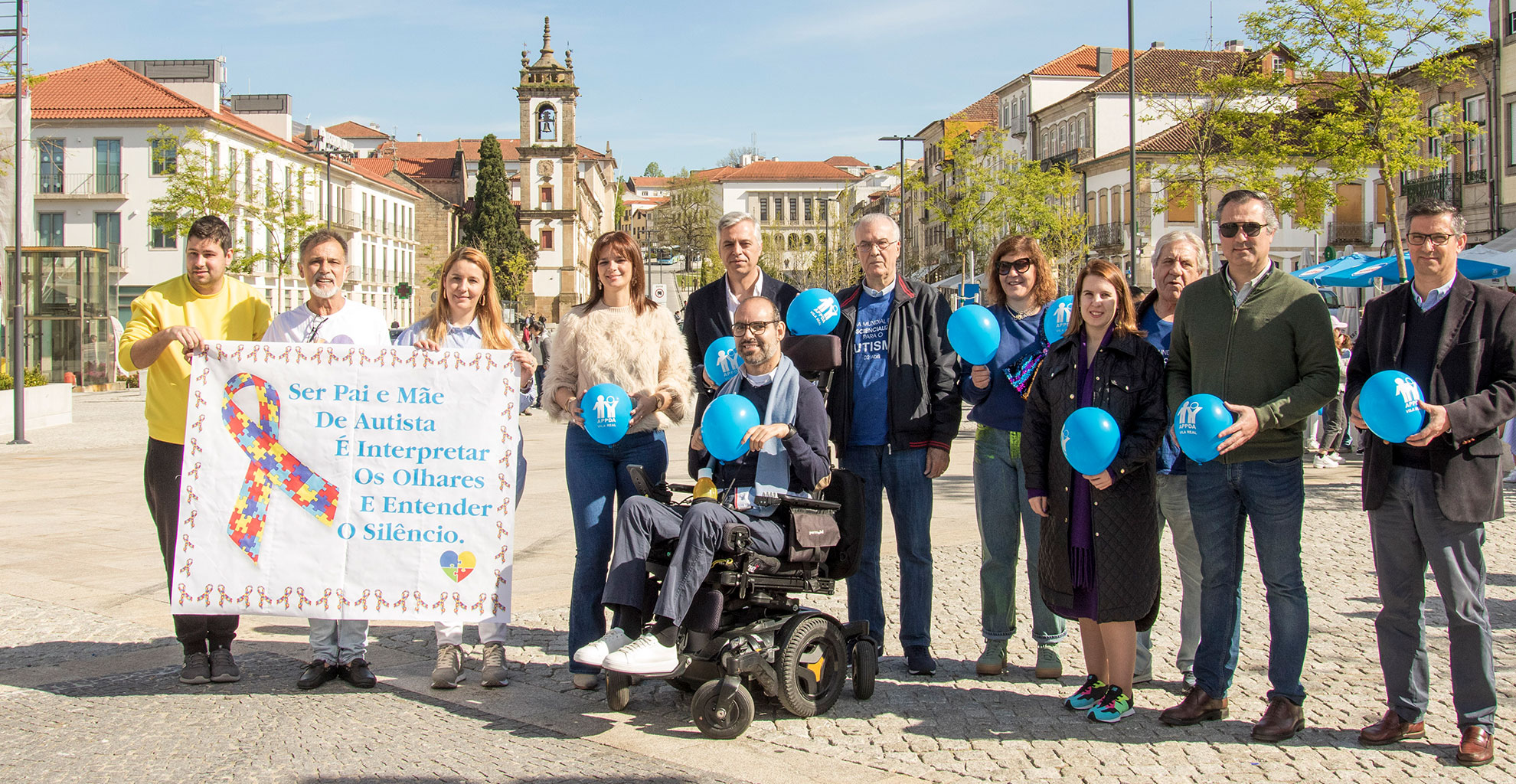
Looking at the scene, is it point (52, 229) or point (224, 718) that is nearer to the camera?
point (224, 718)

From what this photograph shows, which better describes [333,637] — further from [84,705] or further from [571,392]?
[571,392]

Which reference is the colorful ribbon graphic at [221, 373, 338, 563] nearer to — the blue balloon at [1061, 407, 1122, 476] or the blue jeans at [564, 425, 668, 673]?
the blue jeans at [564, 425, 668, 673]

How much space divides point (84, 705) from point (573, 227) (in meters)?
103

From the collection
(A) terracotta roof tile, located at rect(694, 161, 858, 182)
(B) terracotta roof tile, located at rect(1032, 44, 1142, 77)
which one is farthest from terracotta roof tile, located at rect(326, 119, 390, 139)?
(B) terracotta roof tile, located at rect(1032, 44, 1142, 77)

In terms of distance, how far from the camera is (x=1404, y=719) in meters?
4.54

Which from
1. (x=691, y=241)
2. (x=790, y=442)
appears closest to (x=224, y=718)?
(x=790, y=442)

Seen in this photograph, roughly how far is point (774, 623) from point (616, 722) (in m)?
0.78

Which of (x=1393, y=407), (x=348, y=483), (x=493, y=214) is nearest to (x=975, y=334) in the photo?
(x=1393, y=407)

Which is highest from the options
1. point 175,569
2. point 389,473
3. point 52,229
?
point 52,229

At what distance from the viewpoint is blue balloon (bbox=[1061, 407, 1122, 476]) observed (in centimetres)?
460

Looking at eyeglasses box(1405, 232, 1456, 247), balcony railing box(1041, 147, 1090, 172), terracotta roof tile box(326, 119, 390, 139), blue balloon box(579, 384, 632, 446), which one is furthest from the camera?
terracotta roof tile box(326, 119, 390, 139)

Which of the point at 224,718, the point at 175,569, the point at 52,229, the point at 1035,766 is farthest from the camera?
the point at 52,229

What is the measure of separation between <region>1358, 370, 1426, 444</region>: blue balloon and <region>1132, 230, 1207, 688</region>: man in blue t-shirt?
1136 mm

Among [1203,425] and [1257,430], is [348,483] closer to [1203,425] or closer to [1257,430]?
[1203,425]
